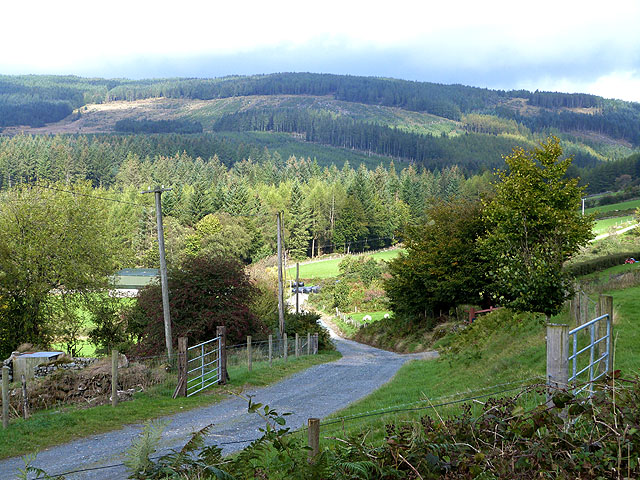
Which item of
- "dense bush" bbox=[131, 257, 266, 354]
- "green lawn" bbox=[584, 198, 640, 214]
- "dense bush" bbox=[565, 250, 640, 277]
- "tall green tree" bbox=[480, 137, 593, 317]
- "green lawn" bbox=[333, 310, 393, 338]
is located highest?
"tall green tree" bbox=[480, 137, 593, 317]

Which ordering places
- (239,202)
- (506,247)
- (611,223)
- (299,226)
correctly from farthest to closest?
(299,226) < (239,202) < (611,223) < (506,247)

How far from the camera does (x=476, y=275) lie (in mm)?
37188

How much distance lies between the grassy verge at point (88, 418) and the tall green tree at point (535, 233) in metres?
11.0

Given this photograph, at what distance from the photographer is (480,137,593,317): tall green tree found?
2245 centimetres

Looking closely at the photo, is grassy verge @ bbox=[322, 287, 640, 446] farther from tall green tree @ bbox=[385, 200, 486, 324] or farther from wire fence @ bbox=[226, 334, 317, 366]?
tall green tree @ bbox=[385, 200, 486, 324]

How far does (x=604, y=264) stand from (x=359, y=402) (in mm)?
33854

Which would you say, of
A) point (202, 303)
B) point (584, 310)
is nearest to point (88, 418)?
point (584, 310)

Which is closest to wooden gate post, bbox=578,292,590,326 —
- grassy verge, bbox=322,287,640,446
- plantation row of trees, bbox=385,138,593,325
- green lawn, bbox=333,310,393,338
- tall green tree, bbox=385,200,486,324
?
grassy verge, bbox=322,287,640,446

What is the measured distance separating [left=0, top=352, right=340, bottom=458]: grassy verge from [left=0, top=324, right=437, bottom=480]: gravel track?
0.38 meters

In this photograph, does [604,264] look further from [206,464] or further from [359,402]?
[206,464]

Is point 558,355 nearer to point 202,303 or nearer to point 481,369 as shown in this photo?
point 481,369

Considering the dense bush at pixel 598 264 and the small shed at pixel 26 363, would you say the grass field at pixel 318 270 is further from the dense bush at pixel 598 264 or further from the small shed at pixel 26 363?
the small shed at pixel 26 363

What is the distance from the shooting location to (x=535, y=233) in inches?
1156

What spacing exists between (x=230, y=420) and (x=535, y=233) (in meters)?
19.8
